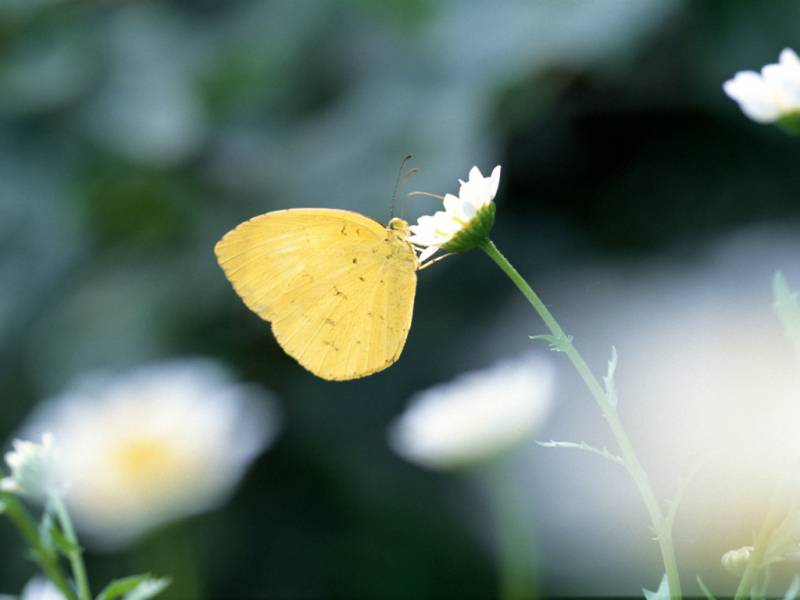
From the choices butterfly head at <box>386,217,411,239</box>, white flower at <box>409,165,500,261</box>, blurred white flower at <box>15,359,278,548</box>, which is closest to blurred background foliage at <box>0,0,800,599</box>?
blurred white flower at <box>15,359,278,548</box>

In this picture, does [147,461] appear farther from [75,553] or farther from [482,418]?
[75,553]

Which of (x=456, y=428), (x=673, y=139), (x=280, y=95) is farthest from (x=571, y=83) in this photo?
(x=456, y=428)

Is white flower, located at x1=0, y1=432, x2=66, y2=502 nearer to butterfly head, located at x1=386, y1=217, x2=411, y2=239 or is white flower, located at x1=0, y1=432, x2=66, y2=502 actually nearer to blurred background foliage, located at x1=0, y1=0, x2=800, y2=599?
butterfly head, located at x1=386, y1=217, x2=411, y2=239

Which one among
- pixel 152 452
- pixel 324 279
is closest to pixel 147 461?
pixel 152 452

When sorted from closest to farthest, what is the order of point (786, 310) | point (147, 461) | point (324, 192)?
1. point (786, 310)
2. point (147, 461)
3. point (324, 192)

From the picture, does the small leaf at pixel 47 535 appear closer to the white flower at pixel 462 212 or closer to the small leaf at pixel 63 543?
the small leaf at pixel 63 543

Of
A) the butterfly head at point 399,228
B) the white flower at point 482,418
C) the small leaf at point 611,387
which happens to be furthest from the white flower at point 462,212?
the white flower at point 482,418

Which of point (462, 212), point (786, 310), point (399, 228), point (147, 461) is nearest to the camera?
point (786, 310)
